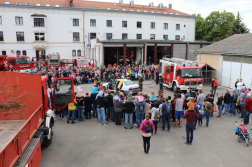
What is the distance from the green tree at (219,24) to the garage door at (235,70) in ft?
140

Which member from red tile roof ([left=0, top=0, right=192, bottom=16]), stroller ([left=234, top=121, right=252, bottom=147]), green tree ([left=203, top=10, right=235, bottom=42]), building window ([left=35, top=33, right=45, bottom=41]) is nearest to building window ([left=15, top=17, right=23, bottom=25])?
building window ([left=35, top=33, right=45, bottom=41])

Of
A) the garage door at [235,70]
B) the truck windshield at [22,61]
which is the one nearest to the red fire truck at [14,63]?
the truck windshield at [22,61]

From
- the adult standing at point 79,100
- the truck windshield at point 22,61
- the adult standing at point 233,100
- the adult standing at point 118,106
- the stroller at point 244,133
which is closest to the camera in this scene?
the stroller at point 244,133

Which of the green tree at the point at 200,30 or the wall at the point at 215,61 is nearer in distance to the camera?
the wall at the point at 215,61

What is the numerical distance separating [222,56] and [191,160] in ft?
56.6

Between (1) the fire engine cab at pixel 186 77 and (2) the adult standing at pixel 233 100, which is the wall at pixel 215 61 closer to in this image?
(1) the fire engine cab at pixel 186 77

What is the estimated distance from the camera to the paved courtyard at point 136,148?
7.12 metres

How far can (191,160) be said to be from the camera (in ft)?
23.9

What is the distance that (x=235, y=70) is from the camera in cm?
1980

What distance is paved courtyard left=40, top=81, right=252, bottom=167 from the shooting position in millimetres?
7125

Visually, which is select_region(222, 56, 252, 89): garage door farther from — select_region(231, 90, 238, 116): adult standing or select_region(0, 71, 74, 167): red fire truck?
select_region(0, 71, 74, 167): red fire truck

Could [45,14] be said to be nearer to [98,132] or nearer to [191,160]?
[98,132]

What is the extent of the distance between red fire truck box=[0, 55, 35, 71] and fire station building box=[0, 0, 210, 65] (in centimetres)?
1062

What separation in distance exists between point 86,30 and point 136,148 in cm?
3732
